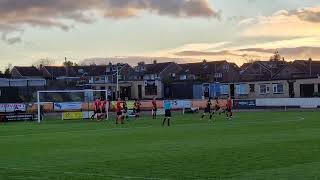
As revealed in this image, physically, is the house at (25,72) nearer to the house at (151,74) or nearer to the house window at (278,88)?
the house at (151,74)

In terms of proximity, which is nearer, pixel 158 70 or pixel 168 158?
pixel 168 158

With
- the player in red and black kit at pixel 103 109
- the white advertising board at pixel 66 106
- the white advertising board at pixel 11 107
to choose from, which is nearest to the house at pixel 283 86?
the white advertising board at pixel 66 106

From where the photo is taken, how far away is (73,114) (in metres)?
63.9

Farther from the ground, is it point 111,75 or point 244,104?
point 111,75

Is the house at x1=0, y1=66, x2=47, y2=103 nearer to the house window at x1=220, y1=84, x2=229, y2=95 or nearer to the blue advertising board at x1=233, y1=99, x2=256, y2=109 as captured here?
the blue advertising board at x1=233, y1=99, x2=256, y2=109

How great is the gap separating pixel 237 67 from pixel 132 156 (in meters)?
151

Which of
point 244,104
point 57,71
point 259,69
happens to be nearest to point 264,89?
point 244,104

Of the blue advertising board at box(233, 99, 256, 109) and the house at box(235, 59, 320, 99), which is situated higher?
the house at box(235, 59, 320, 99)

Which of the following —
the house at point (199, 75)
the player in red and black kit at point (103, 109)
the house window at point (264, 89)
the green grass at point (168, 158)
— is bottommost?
the green grass at point (168, 158)

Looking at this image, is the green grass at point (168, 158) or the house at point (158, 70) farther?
the house at point (158, 70)

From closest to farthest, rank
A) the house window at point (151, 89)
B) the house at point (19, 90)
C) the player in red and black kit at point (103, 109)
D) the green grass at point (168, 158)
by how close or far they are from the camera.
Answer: the green grass at point (168, 158) < the player in red and black kit at point (103, 109) < the house at point (19, 90) < the house window at point (151, 89)

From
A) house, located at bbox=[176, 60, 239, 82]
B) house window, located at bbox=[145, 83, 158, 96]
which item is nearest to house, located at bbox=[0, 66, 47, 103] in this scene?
house window, located at bbox=[145, 83, 158, 96]

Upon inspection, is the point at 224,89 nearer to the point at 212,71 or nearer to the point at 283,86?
the point at 283,86

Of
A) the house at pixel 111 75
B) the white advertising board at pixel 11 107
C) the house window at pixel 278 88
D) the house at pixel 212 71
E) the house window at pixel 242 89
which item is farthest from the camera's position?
the house at pixel 212 71
